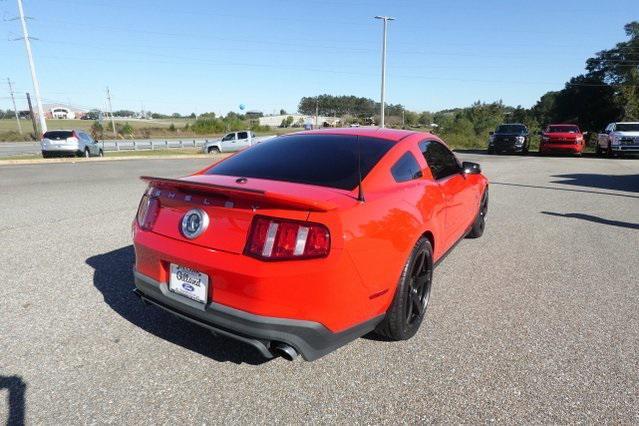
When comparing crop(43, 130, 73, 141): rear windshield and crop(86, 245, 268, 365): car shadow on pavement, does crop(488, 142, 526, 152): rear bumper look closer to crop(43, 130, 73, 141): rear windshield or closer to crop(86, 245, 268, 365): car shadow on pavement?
crop(43, 130, 73, 141): rear windshield

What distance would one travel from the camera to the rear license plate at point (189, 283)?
2.39 meters

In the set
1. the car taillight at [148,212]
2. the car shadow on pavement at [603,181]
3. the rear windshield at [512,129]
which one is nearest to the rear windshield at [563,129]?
the rear windshield at [512,129]

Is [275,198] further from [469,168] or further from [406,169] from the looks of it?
[469,168]

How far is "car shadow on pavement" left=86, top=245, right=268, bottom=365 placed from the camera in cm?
276

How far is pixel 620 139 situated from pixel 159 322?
81.3ft

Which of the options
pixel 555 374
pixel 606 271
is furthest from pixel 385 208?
pixel 606 271

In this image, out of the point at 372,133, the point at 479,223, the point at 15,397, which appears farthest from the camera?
the point at 479,223

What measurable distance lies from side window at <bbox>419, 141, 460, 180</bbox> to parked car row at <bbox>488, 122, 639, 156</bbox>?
72.0 feet

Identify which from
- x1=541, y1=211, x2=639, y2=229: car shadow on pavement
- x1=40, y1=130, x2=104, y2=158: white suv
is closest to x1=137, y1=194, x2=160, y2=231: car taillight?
x1=541, y1=211, x2=639, y2=229: car shadow on pavement

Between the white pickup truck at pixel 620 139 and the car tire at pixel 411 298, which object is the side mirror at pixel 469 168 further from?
the white pickup truck at pixel 620 139

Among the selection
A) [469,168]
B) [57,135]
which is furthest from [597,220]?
[57,135]

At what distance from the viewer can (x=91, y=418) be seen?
2.15 metres

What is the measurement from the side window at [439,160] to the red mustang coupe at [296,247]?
482 millimetres

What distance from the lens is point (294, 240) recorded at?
2193 mm
